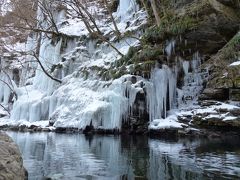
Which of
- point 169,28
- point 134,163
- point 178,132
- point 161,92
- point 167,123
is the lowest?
point 134,163

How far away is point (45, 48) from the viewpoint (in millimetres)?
26016

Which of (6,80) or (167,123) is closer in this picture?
(167,123)

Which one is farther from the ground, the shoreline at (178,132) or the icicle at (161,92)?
the icicle at (161,92)

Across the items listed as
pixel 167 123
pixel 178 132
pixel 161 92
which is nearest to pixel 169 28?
pixel 161 92

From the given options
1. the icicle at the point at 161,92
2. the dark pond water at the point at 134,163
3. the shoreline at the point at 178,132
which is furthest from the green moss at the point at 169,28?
the dark pond water at the point at 134,163

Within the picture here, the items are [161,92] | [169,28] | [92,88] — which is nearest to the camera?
[161,92]

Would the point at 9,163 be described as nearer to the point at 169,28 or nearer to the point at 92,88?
the point at 169,28

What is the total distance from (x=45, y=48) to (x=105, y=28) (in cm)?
539

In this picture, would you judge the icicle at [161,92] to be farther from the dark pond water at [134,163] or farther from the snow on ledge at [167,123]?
the dark pond water at [134,163]

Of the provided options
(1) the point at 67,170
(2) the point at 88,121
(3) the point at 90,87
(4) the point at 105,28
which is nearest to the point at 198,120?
(2) the point at 88,121

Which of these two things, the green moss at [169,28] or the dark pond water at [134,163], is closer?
the dark pond water at [134,163]

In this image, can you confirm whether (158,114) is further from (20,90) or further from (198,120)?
(20,90)

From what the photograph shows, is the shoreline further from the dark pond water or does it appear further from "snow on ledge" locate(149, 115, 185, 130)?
the dark pond water

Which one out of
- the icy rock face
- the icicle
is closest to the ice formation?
the icicle
